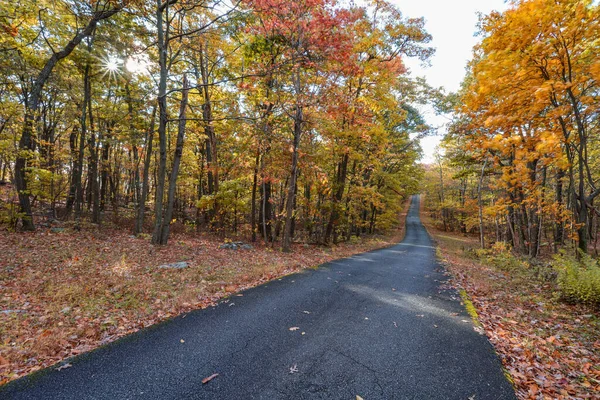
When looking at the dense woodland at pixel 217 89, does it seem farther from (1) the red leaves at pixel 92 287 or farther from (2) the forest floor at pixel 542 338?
(2) the forest floor at pixel 542 338

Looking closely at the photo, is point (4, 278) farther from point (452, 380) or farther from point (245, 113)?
point (245, 113)

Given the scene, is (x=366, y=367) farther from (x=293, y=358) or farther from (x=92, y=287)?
(x=92, y=287)

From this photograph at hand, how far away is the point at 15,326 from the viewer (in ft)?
11.9

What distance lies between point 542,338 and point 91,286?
8639mm

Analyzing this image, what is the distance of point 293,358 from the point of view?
325cm

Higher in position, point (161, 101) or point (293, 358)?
point (161, 101)

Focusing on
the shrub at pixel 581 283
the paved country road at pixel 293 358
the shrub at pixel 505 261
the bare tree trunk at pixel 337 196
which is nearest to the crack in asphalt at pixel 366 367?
the paved country road at pixel 293 358

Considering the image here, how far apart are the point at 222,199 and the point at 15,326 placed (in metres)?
8.39

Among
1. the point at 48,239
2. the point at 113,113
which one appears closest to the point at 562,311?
the point at 48,239

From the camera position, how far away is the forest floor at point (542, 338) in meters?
2.97

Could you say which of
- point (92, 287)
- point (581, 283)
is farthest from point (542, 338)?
point (92, 287)

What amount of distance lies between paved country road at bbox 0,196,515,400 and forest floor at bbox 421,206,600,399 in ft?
1.04

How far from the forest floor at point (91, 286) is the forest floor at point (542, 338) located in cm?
503

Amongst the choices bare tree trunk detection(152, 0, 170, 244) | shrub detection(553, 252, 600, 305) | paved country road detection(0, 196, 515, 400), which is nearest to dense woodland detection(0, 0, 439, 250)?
bare tree trunk detection(152, 0, 170, 244)
